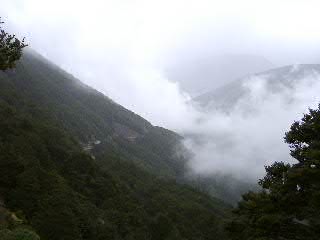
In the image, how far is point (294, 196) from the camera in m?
18.4

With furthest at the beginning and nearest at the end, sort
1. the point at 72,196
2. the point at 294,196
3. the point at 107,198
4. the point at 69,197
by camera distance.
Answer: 1. the point at 107,198
2. the point at 72,196
3. the point at 69,197
4. the point at 294,196

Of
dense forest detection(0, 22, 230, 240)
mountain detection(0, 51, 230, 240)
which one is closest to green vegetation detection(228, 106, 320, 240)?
dense forest detection(0, 22, 230, 240)

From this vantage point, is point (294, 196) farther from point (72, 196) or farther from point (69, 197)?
point (72, 196)

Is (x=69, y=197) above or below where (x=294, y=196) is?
below

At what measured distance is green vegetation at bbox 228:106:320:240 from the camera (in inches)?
698

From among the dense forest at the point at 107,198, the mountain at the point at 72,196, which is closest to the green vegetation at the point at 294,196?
the dense forest at the point at 107,198

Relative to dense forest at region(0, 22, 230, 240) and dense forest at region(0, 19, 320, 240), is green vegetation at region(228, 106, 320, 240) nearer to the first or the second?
dense forest at region(0, 19, 320, 240)

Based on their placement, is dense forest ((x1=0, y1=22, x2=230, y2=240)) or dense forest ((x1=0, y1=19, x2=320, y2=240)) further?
dense forest ((x1=0, y1=22, x2=230, y2=240))

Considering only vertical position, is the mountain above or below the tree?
below

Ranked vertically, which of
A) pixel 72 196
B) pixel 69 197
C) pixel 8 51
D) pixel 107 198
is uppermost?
pixel 8 51

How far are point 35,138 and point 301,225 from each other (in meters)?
97.2

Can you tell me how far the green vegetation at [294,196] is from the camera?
17.7 meters

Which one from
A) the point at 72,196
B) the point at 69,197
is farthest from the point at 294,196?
the point at 72,196

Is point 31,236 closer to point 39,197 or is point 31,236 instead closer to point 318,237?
point 318,237
